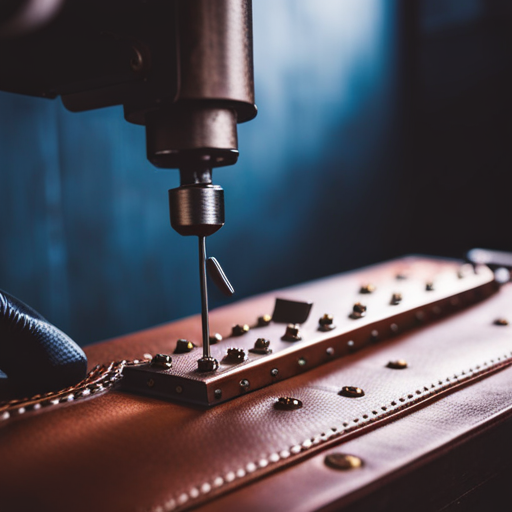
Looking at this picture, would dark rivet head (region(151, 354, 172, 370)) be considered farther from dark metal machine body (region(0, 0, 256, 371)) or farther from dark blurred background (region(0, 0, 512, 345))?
dark blurred background (region(0, 0, 512, 345))

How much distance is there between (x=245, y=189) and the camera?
1820 millimetres

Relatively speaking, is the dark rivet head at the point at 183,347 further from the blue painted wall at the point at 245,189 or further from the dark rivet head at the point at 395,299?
the blue painted wall at the point at 245,189

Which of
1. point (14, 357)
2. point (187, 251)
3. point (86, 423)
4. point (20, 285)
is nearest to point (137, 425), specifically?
point (86, 423)

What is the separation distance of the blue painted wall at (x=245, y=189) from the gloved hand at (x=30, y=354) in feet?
2.09

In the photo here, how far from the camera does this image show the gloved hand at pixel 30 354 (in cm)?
64

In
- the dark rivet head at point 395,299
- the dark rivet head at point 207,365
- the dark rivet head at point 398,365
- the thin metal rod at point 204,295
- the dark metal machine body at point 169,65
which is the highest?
the dark metal machine body at point 169,65

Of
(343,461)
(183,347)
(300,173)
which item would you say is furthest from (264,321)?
(300,173)

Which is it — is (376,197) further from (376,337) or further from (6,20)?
(6,20)

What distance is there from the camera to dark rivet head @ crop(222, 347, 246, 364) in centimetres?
70

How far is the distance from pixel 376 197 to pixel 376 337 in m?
1.48

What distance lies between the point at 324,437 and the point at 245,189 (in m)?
1.33

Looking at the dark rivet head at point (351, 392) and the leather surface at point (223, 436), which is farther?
the dark rivet head at point (351, 392)

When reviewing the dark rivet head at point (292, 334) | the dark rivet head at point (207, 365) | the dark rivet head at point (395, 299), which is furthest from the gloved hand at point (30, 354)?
the dark rivet head at point (395, 299)

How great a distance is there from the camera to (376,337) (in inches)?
35.8
